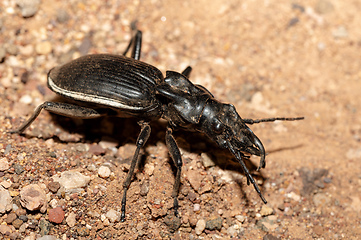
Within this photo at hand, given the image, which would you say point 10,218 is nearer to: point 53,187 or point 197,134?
point 53,187

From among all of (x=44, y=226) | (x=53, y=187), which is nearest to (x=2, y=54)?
(x=53, y=187)

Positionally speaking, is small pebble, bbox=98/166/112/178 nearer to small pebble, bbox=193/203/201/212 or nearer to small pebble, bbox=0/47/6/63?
small pebble, bbox=193/203/201/212

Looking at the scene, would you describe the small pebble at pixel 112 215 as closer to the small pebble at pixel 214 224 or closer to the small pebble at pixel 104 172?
the small pebble at pixel 104 172

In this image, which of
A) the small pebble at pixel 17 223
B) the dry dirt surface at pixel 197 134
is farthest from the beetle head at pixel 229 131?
the small pebble at pixel 17 223

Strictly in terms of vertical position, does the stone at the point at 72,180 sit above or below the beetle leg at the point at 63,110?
below

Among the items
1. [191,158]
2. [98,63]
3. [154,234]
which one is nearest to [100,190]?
[154,234]

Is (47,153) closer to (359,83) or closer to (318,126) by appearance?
(318,126)

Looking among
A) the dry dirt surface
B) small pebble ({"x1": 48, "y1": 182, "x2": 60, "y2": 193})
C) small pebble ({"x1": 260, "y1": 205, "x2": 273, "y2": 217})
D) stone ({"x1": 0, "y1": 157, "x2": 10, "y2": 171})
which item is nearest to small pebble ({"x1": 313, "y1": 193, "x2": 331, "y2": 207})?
the dry dirt surface
